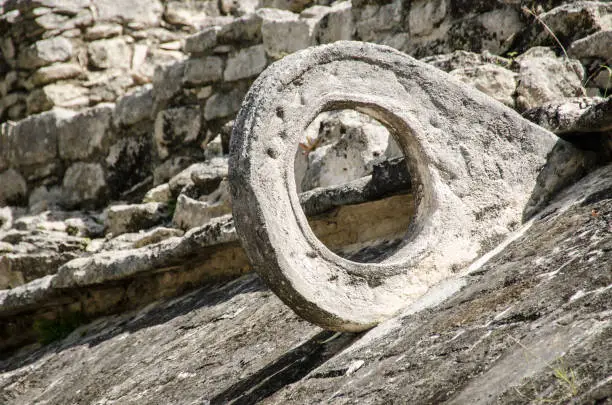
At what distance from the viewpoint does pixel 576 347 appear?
197cm

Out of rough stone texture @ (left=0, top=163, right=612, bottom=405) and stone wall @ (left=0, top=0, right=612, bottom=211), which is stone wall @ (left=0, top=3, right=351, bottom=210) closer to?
stone wall @ (left=0, top=0, right=612, bottom=211)

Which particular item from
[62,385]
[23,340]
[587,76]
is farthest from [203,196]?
[587,76]

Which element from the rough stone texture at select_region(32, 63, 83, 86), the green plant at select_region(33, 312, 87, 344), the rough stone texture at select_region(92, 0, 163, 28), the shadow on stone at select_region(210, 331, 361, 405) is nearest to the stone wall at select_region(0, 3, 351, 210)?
the rough stone texture at select_region(32, 63, 83, 86)

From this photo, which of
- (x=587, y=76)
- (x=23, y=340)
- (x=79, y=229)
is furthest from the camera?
(x=79, y=229)

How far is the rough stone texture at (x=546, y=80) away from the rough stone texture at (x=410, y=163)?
71 centimetres

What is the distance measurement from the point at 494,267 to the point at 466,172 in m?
0.39

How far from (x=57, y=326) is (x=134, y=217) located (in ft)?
3.54

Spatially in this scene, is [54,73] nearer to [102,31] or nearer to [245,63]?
[102,31]

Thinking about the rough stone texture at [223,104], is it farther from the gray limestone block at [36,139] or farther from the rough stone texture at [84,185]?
the gray limestone block at [36,139]

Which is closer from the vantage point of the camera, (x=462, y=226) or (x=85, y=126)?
(x=462, y=226)

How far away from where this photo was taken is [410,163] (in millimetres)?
3127

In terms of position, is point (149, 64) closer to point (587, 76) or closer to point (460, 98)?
point (587, 76)

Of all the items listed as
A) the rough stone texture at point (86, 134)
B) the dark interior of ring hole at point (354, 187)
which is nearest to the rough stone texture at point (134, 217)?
the rough stone texture at point (86, 134)

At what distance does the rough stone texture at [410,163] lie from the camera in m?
2.72
